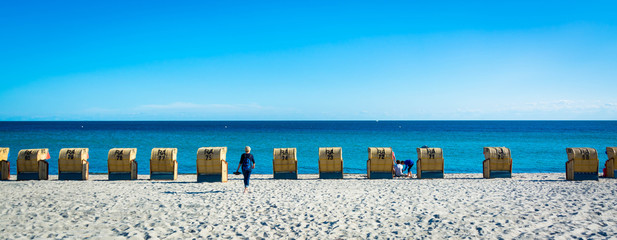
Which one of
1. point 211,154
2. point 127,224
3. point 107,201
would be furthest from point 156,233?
point 211,154

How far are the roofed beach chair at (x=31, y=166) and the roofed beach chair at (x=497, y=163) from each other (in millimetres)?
15850

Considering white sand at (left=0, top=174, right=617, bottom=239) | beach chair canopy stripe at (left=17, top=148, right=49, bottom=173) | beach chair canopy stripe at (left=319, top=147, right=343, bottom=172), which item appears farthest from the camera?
beach chair canopy stripe at (left=319, top=147, right=343, bottom=172)

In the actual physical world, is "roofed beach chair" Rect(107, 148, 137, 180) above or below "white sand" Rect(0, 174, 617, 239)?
above

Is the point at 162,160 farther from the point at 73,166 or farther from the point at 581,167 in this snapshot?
the point at 581,167

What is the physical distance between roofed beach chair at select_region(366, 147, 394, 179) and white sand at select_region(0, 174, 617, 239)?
1.58 metres

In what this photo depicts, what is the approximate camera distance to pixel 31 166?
43.0ft

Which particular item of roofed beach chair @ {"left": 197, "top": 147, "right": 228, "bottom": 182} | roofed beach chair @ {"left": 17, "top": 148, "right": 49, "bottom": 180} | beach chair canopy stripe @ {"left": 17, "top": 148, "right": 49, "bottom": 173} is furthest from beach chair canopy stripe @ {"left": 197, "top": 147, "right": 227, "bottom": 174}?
beach chair canopy stripe @ {"left": 17, "top": 148, "right": 49, "bottom": 173}

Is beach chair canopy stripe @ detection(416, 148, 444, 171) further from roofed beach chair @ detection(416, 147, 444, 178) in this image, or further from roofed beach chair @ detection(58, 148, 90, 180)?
roofed beach chair @ detection(58, 148, 90, 180)

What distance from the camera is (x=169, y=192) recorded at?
10.3 metres

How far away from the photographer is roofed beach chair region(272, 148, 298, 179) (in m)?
13.4

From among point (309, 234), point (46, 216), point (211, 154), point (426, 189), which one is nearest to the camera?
point (309, 234)

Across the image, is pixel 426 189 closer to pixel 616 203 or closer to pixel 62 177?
pixel 616 203

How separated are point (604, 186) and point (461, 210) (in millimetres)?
6349

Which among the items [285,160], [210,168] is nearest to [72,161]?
[210,168]
